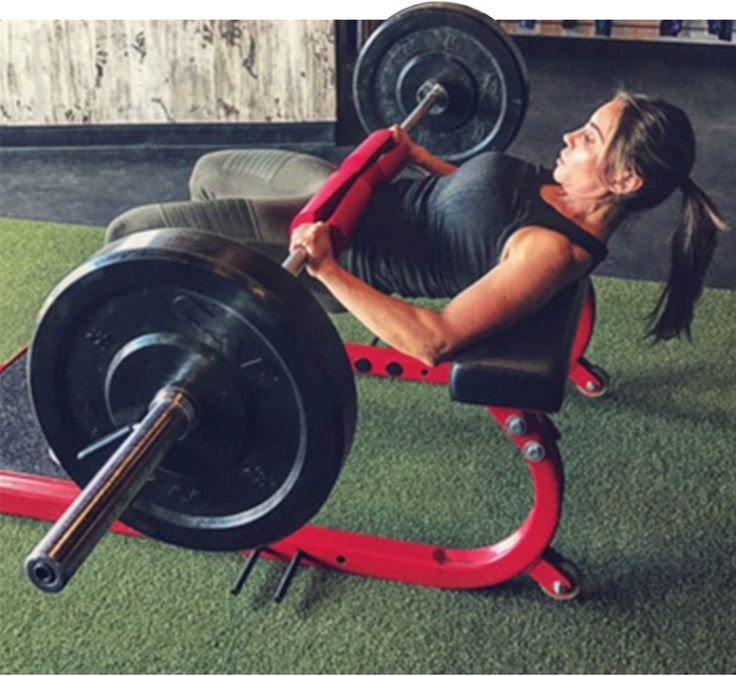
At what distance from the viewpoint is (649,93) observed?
4.31m

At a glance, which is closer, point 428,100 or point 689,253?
point 689,253

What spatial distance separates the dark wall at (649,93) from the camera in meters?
3.09

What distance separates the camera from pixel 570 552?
6.52 feet

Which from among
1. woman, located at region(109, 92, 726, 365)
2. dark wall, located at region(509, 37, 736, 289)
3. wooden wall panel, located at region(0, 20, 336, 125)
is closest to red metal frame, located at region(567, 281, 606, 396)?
woman, located at region(109, 92, 726, 365)

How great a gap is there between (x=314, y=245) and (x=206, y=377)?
488 millimetres

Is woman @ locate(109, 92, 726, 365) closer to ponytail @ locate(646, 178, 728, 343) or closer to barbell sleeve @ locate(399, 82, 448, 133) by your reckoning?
ponytail @ locate(646, 178, 728, 343)

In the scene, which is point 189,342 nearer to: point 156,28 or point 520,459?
point 520,459

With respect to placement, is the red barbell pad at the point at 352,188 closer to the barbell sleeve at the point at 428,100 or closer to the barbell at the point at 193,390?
the barbell sleeve at the point at 428,100

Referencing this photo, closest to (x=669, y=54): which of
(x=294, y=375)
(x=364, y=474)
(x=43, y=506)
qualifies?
(x=364, y=474)

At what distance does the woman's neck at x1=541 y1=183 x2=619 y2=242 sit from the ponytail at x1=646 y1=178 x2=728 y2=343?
0.12 m

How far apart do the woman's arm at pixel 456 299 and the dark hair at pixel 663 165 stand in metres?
0.17

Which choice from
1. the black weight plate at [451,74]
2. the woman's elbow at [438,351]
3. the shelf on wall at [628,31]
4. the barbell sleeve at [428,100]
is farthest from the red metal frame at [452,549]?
the shelf on wall at [628,31]

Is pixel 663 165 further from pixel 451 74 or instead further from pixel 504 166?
pixel 451 74

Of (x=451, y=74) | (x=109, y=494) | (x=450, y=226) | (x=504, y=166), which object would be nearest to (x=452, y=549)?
(x=450, y=226)
